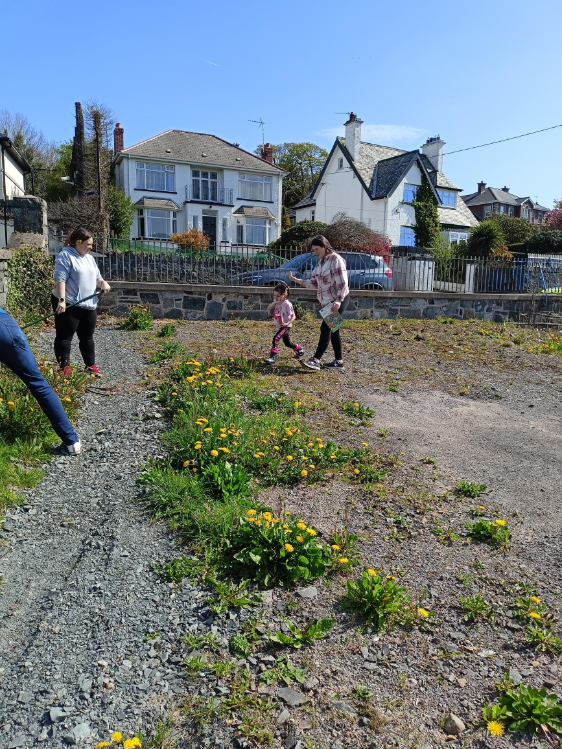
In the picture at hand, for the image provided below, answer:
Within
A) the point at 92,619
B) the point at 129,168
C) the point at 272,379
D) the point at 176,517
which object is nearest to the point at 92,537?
the point at 176,517

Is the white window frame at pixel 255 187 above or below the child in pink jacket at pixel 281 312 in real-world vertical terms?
above

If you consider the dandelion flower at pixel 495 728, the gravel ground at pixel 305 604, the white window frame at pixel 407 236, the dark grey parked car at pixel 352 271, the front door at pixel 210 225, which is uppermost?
the front door at pixel 210 225

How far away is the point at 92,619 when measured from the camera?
8.81ft

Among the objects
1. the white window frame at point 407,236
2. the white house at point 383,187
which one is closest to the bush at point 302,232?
the white house at point 383,187

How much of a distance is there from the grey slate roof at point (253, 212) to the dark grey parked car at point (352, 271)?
91.9ft

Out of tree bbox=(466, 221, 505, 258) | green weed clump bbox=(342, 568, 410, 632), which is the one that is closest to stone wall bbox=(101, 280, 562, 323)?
green weed clump bbox=(342, 568, 410, 632)

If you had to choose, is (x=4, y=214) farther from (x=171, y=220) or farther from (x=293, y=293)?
(x=171, y=220)

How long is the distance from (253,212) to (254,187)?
204 centimetres

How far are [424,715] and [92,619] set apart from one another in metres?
1.52

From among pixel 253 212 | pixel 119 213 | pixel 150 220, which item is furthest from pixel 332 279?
pixel 253 212

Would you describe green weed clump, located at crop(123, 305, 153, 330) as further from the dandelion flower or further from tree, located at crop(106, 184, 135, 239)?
tree, located at crop(106, 184, 135, 239)

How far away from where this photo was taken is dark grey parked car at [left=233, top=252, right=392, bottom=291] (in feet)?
41.5

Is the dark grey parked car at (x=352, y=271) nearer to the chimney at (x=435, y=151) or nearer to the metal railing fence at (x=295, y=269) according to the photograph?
the metal railing fence at (x=295, y=269)

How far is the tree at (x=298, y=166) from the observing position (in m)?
54.8
